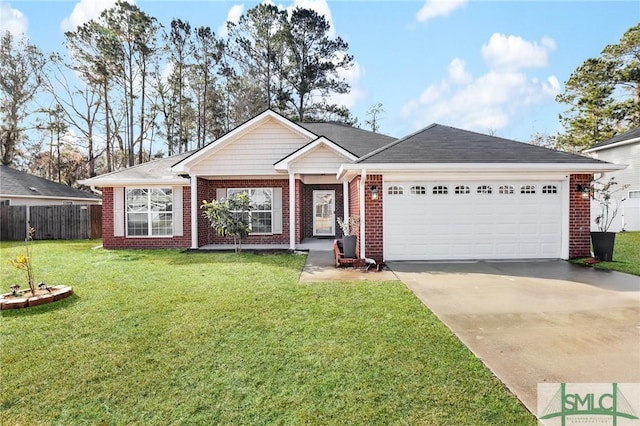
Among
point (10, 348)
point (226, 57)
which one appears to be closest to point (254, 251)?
point (10, 348)

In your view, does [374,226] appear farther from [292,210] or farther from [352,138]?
[352,138]

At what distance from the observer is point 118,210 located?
44.6 feet

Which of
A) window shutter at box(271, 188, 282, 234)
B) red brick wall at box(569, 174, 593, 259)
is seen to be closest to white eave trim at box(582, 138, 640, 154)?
red brick wall at box(569, 174, 593, 259)

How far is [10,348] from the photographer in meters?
4.11

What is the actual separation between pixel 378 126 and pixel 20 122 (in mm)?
29296

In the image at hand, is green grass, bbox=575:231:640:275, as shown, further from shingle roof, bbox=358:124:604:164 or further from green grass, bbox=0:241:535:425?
green grass, bbox=0:241:535:425

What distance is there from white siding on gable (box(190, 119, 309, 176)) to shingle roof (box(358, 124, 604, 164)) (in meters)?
4.39

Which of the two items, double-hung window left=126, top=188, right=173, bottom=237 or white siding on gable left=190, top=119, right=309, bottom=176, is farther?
double-hung window left=126, top=188, right=173, bottom=237

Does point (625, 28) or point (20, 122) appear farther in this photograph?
point (20, 122)

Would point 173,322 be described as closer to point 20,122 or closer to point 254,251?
point 254,251

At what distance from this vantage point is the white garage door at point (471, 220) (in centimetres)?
944

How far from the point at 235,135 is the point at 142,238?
5666 mm

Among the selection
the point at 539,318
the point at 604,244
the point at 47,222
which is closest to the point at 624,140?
the point at 604,244

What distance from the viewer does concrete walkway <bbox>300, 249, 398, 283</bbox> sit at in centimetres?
755
